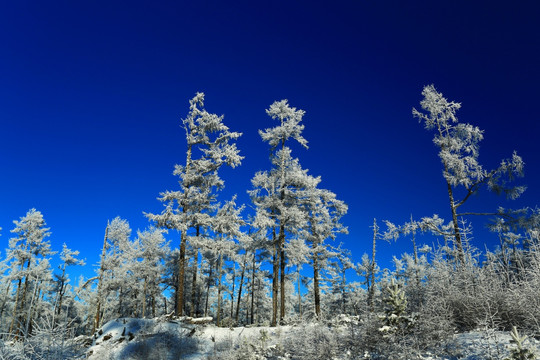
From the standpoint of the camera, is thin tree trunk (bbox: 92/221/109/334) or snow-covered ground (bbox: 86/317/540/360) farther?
thin tree trunk (bbox: 92/221/109/334)

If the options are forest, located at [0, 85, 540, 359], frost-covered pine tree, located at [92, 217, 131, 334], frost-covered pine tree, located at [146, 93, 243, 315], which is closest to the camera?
forest, located at [0, 85, 540, 359]

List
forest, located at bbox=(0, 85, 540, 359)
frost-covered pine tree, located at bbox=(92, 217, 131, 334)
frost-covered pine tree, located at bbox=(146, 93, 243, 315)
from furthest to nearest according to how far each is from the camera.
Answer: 1. frost-covered pine tree, located at bbox=(92, 217, 131, 334)
2. frost-covered pine tree, located at bbox=(146, 93, 243, 315)
3. forest, located at bbox=(0, 85, 540, 359)

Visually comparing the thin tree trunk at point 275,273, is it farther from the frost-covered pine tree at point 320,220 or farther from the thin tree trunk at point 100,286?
the thin tree trunk at point 100,286

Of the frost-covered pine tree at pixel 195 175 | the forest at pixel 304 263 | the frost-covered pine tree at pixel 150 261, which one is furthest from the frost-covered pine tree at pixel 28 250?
the frost-covered pine tree at pixel 195 175

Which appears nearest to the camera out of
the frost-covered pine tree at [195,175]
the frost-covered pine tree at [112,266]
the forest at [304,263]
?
the forest at [304,263]

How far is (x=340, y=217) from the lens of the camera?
2316 centimetres

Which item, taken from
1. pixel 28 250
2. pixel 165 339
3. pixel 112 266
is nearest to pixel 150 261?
pixel 112 266

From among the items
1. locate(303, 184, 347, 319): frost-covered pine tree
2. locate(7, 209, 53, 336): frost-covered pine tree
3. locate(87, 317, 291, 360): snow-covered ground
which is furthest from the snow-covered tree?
locate(7, 209, 53, 336): frost-covered pine tree

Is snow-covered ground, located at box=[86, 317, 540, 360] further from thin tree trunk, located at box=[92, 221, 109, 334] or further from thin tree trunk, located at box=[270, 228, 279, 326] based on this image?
thin tree trunk, located at box=[92, 221, 109, 334]

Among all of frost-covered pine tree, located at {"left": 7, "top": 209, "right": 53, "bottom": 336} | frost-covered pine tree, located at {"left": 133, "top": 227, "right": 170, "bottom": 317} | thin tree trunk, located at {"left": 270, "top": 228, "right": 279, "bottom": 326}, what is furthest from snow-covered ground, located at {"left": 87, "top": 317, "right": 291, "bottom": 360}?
frost-covered pine tree, located at {"left": 7, "top": 209, "right": 53, "bottom": 336}

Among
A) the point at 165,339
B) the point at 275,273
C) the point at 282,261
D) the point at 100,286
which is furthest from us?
the point at 100,286

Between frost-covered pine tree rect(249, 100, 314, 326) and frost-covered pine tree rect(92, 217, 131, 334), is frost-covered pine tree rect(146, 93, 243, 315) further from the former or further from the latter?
frost-covered pine tree rect(92, 217, 131, 334)

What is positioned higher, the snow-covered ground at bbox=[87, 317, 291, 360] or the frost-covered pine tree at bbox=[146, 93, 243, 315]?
the frost-covered pine tree at bbox=[146, 93, 243, 315]

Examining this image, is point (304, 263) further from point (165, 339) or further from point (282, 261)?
point (165, 339)
